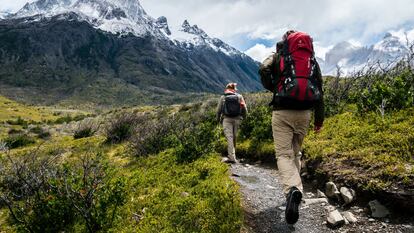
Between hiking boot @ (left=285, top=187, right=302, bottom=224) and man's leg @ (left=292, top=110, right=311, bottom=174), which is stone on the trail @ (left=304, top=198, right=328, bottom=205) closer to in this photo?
man's leg @ (left=292, top=110, right=311, bottom=174)

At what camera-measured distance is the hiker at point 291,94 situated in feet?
18.7

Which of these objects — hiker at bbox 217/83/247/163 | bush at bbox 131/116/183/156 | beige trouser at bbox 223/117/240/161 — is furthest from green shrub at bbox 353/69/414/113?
bush at bbox 131/116/183/156

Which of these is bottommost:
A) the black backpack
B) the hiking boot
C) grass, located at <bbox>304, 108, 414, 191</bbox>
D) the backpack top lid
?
the hiking boot

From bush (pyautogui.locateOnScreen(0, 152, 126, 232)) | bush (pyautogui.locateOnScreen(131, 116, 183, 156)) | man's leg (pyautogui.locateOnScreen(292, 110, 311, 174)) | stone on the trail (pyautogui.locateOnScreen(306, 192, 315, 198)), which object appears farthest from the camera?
bush (pyautogui.locateOnScreen(131, 116, 183, 156))

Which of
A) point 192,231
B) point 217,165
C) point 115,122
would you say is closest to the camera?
point 192,231

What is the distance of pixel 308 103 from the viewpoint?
232 inches

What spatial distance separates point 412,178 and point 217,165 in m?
4.12

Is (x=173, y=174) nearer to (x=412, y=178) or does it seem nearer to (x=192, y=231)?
(x=192, y=231)

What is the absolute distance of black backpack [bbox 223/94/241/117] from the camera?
1177cm

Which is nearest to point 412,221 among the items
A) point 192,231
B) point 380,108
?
point 192,231

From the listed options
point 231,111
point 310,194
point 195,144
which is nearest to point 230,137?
point 231,111

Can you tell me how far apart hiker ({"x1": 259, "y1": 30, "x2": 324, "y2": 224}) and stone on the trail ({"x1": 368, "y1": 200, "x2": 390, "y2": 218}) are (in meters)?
1.37

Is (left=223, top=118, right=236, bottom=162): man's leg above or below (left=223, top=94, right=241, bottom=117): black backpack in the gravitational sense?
below

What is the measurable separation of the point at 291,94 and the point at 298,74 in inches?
13.0
